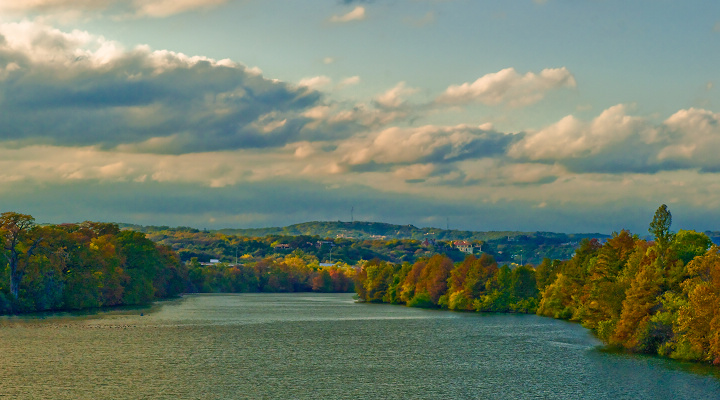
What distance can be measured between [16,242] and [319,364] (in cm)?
9353

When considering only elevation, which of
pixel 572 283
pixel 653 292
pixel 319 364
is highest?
pixel 653 292

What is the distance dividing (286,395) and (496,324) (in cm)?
8470

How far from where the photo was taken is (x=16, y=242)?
14875 cm

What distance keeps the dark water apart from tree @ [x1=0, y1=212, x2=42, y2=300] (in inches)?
665

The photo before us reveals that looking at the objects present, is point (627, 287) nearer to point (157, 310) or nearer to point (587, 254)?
point (587, 254)

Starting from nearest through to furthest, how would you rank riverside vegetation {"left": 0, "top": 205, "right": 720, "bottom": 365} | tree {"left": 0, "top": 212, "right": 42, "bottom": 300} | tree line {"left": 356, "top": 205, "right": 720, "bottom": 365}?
1. tree line {"left": 356, "top": 205, "right": 720, "bottom": 365}
2. riverside vegetation {"left": 0, "top": 205, "right": 720, "bottom": 365}
3. tree {"left": 0, "top": 212, "right": 42, "bottom": 300}

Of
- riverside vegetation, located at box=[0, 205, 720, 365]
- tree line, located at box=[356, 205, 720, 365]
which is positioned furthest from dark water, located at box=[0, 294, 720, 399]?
riverside vegetation, located at box=[0, 205, 720, 365]

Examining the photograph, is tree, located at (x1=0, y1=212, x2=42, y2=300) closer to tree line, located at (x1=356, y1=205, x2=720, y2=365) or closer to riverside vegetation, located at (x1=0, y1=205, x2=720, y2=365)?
riverside vegetation, located at (x1=0, y1=205, x2=720, y2=365)

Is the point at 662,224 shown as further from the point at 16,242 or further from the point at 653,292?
the point at 16,242

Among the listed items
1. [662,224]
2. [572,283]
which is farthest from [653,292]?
[572,283]

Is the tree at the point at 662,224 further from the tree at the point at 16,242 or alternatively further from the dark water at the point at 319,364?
the tree at the point at 16,242

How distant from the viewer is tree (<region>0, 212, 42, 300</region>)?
14538cm

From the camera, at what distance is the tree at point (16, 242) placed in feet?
477

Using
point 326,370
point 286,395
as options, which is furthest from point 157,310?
point 286,395
